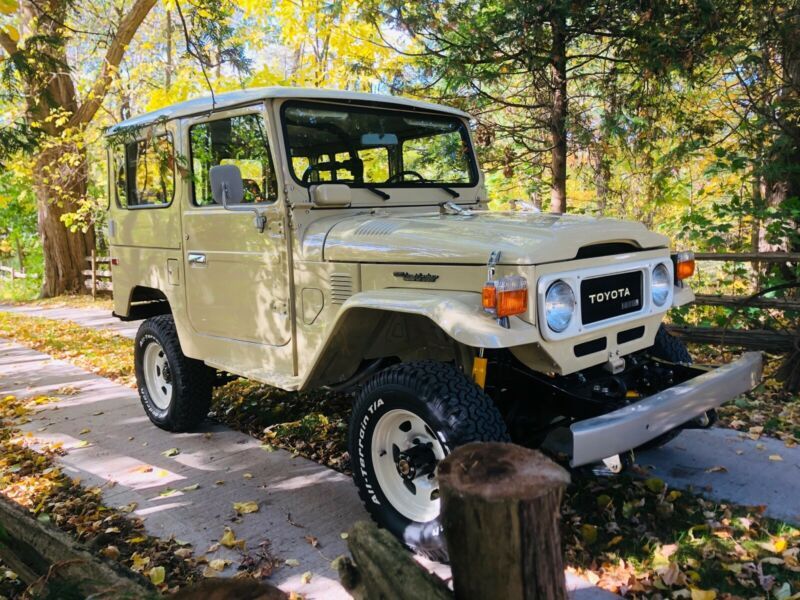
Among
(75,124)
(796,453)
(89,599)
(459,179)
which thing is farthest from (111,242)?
(75,124)

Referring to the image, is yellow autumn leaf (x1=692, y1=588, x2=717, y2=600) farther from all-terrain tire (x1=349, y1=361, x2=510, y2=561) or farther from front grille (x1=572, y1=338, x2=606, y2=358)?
front grille (x1=572, y1=338, x2=606, y2=358)

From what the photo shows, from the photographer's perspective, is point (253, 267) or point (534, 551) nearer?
point (534, 551)

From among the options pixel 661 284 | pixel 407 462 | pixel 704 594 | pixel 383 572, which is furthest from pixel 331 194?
pixel 704 594

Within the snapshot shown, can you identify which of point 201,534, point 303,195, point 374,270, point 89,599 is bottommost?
point 201,534

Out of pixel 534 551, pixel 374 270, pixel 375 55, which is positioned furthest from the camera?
pixel 375 55

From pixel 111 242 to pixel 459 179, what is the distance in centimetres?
303

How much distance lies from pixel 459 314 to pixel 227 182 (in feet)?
5.71

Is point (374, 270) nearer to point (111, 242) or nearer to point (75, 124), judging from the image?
point (111, 242)

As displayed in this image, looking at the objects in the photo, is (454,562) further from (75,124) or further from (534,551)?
(75,124)

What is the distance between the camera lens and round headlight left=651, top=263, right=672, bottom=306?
3479 mm

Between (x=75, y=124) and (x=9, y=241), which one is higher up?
(x=75, y=124)

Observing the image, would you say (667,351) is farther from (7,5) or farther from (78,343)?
(78,343)

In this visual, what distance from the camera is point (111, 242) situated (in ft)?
17.8

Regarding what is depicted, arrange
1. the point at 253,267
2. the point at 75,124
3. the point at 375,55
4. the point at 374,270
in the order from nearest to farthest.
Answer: the point at 374,270
the point at 253,267
the point at 375,55
the point at 75,124
